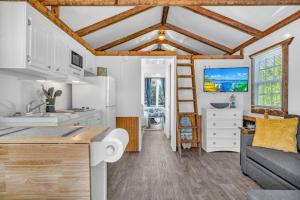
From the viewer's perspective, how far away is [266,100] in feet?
14.5

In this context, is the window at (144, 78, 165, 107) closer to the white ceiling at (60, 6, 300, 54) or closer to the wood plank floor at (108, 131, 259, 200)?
the white ceiling at (60, 6, 300, 54)

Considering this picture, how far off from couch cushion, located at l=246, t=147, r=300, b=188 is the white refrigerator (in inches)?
101

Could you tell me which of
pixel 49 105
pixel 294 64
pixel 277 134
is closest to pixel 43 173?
pixel 49 105

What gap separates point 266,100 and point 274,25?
1364mm

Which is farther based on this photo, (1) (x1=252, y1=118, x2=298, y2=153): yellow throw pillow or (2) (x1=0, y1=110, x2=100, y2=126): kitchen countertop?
(1) (x1=252, y1=118, x2=298, y2=153): yellow throw pillow

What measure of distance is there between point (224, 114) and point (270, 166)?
225 cm

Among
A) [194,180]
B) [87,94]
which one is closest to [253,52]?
[194,180]

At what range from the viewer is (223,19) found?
4270mm

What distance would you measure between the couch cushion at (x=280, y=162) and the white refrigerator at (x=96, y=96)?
256 cm

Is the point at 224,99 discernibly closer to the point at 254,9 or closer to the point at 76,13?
the point at 254,9

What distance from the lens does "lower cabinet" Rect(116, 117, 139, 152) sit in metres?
4.93

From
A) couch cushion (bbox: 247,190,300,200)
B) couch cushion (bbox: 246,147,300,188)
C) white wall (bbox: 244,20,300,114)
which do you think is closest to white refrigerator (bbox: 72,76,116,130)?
couch cushion (bbox: 246,147,300,188)

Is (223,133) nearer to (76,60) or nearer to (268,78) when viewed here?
(268,78)

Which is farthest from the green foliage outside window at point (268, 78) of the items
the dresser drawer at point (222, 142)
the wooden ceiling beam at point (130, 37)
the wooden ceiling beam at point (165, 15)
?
the wooden ceiling beam at point (130, 37)
